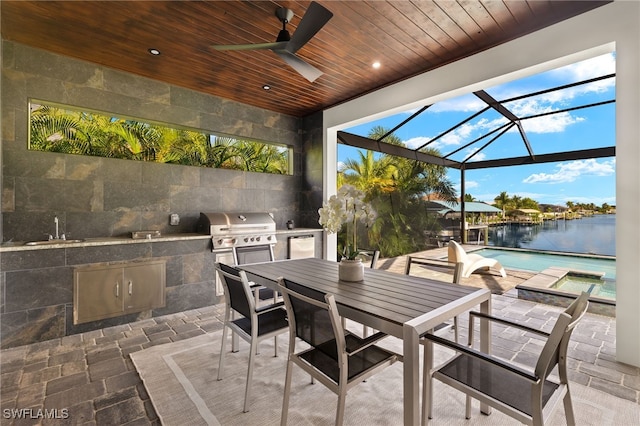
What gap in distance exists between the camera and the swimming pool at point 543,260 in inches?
228

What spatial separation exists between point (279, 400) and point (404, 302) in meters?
1.09

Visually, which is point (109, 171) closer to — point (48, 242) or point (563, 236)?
point (48, 242)

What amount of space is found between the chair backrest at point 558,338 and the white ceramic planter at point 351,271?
116 cm

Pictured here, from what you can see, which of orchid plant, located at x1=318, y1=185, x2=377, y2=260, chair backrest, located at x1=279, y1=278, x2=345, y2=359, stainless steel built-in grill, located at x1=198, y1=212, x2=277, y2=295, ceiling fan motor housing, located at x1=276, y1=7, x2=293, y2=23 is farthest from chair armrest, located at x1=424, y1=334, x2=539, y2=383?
ceiling fan motor housing, located at x1=276, y1=7, x2=293, y2=23

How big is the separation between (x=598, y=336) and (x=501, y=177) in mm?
4831

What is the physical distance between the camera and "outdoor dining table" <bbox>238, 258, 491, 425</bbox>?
4.19 feet

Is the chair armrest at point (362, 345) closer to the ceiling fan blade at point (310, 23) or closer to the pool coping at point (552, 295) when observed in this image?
the ceiling fan blade at point (310, 23)

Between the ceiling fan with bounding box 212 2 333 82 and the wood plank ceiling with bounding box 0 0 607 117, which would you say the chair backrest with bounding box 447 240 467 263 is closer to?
the wood plank ceiling with bounding box 0 0 607 117

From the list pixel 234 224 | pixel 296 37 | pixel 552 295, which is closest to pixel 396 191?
pixel 552 295

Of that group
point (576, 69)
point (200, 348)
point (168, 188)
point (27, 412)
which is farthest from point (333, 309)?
point (576, 69)

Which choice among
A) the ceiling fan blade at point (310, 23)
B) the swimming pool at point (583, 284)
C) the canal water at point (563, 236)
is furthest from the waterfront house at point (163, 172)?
the canal water at point (563, 236)

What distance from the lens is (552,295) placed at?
3.91 meters

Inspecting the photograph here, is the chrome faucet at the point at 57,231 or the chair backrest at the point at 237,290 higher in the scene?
the chrome faucet at the point at 57,231

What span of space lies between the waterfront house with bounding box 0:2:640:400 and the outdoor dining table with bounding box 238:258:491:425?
162 cm
